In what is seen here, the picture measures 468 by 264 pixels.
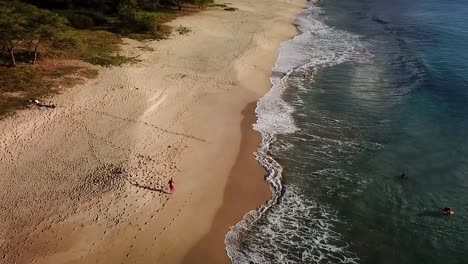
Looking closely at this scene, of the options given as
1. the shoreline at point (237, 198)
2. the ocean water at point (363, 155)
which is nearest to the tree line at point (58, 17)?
the ocean water at point (363, 155)

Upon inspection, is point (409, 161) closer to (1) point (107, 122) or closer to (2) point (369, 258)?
(2) point (369, 258)

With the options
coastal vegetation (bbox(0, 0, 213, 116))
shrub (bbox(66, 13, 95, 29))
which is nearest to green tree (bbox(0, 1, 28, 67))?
coastal vegetation (bbox(0, 0, 213, 116))

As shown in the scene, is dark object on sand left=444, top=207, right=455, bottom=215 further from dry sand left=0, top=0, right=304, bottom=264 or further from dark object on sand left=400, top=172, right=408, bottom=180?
dry sand left=0, top=0, right=304, bottom=264

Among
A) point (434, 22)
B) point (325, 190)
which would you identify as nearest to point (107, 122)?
point (325, 190)

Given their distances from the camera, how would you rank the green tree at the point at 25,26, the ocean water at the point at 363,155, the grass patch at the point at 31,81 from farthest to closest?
1. the green tree at the point at 25,26
2. the grass patch at the point at 31,81
3. the ocean water at the point at 363,155

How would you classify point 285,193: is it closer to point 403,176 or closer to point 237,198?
point 237,198

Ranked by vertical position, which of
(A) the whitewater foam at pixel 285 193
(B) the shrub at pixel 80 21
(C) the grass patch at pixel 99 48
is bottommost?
(A) the whitewater foam at pixel 285 193

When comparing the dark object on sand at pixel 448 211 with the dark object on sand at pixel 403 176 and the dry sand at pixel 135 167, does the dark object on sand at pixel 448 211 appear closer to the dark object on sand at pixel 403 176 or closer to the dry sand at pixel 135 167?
the dark object on sand at pixel 403 176
